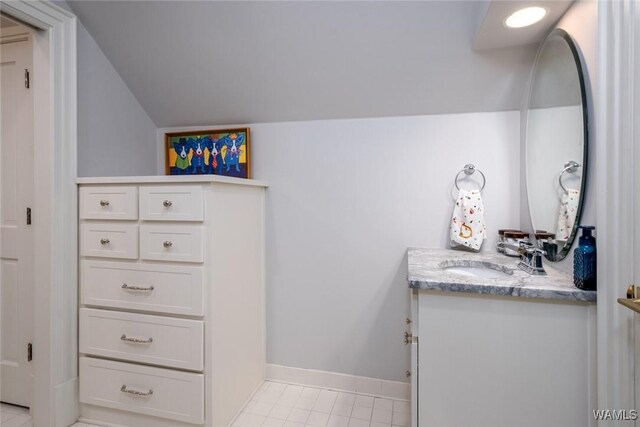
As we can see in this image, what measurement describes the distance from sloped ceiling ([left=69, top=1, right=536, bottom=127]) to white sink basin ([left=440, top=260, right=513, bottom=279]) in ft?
2.76

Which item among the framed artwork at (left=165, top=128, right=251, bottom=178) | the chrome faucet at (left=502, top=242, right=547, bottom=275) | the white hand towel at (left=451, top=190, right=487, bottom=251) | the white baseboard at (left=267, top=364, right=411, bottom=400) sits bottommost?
the white baseboard at (left=267, top=364, right=411, bottom=400)

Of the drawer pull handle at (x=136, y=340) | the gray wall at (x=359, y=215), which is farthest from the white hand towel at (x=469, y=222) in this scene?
the drawer pull handle at (x=136, y=340)

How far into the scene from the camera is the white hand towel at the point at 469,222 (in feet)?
5.28

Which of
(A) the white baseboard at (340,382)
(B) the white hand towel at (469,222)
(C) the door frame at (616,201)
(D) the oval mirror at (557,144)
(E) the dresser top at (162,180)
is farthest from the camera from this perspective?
(A) the white baseboard at (340,382)

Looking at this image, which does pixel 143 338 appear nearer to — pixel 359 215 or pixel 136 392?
pixel 136 392

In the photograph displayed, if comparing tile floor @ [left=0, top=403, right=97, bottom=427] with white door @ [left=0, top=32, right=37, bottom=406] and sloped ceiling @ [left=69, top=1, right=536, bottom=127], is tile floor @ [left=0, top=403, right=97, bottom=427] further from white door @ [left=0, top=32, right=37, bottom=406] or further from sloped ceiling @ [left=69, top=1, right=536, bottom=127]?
sloped ceiling @ [left=69, top=1, right=536, bottom=127]

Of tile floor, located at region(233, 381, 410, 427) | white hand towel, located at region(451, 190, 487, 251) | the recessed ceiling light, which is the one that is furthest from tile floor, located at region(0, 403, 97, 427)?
the recessed ceiling light

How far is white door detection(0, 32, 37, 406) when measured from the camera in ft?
5.29

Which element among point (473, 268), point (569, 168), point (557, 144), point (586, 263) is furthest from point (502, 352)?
point (557, 144)

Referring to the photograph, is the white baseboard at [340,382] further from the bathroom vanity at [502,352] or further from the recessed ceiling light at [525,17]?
the recessed ceiling light at [525,17]

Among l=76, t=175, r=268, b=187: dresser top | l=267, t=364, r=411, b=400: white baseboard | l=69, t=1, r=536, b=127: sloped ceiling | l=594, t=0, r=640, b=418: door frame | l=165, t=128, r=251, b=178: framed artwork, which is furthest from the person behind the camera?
l=165, t=128, r=251, b=178: framed artwork

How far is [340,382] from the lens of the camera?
6.07 ft

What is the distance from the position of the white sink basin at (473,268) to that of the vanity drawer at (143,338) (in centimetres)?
117

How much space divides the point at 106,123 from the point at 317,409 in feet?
6.75
